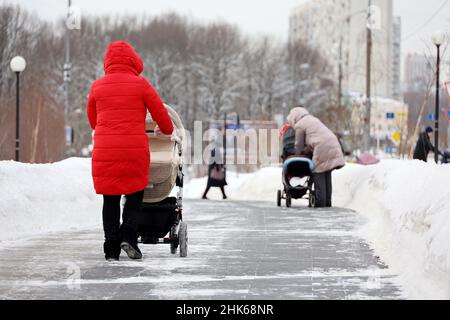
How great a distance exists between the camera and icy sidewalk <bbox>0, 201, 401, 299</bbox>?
7086 mm

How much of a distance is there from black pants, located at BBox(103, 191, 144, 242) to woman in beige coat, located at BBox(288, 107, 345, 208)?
402 inches

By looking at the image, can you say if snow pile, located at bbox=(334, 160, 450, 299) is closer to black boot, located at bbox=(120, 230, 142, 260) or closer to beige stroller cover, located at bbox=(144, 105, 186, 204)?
beige stroller cover, located at bbox=(144, 105, 186, 204)

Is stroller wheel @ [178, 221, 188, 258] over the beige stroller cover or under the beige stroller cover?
under

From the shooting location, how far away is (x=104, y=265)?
8.70 metres

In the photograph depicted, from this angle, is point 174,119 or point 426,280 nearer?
point 426,280

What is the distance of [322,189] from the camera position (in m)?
19.0

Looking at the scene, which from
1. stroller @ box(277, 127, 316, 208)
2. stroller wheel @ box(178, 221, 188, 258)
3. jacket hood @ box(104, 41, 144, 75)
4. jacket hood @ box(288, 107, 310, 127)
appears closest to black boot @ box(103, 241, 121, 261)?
stroller wheel @ box(178, 221, 188, 258)

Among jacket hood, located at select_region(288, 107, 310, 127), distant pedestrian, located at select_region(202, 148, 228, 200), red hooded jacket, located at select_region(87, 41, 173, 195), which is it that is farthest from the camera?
distant pedestrian, located at select_region(202, 148, 228, 200)

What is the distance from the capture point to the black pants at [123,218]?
8.88m

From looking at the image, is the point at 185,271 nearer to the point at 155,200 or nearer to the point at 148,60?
the point at 155,200

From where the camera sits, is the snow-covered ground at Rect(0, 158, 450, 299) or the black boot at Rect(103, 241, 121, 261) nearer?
the snow-covered ground at Rect(0, 158, 450, 299)

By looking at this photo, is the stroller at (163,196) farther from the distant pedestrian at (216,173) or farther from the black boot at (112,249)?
the distant pedestrian at (216,173)

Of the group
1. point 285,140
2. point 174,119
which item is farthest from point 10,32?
point 174,119
